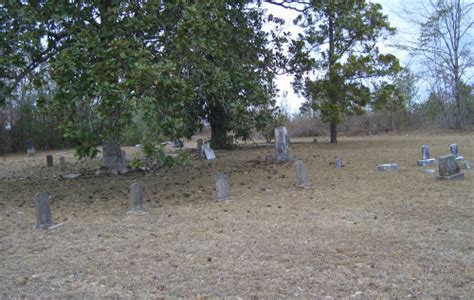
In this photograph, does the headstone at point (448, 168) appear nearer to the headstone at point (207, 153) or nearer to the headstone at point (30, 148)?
the headstone at point (207, 153)

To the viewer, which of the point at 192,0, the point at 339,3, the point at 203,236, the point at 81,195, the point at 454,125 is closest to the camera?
the point at 203,236

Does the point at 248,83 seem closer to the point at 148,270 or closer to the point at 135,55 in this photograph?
the point at 135,55

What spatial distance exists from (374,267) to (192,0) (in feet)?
22.4

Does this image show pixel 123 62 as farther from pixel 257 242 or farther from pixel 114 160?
pixel 114 160

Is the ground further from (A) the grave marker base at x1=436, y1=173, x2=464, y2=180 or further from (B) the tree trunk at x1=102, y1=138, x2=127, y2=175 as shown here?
(B) the tree trunk at x1=102, y1=138, x2=127, y2=175

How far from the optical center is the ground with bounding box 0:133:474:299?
411 centimetres

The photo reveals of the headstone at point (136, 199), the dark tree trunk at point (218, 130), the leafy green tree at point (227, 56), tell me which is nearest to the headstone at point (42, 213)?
the headstone at point (136, 199)

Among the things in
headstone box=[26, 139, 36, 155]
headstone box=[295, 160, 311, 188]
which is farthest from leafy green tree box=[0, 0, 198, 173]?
headstone box=[26, 139, 36, 155]

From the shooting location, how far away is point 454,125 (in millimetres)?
30906

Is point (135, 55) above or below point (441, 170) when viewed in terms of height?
above

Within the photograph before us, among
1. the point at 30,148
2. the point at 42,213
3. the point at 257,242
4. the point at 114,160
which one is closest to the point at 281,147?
the point at 114,160

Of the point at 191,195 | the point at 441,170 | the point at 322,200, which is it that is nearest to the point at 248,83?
the point at 191,195

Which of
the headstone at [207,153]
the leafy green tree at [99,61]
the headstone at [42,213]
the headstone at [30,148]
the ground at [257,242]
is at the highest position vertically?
the leafy green tree at [99,61]

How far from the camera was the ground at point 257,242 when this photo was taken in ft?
13.5
